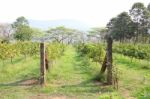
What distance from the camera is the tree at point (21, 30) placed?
69631 millimetres

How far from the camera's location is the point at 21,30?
70938 mm

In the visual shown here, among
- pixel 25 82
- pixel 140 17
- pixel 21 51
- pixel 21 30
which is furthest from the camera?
pixel 21 30

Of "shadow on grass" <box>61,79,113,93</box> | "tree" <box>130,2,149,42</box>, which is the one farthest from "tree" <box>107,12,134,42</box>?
"shadow on grass" <box>61,79,113,93</box>

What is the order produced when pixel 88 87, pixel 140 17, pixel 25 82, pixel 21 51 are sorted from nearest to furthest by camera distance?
pixel 88 87, pixel 25 82, pixel 21 51, pixel 140 17

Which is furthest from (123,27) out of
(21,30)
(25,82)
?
(25,82)

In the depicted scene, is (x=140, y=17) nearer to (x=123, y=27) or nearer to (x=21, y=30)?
(x=123, y=27)

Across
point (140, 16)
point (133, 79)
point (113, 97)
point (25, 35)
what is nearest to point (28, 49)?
point (133, 79)

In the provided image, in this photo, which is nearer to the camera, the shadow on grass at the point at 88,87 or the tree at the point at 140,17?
the shadow on grass at the point at 88,87

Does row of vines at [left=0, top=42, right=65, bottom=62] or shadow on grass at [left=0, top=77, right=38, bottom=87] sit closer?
shadow on grass at [left=0, top=77, right=38, bottom=87]

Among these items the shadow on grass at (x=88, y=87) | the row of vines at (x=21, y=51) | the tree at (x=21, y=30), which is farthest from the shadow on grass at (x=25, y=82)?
the tree at (x=21, y=30)

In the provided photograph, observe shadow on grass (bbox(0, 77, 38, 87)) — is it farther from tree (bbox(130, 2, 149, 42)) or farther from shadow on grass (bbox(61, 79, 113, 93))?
tree (bbox(130, 2, 149, 42))

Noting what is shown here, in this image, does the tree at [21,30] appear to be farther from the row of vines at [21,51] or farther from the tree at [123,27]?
the row of vines at [21,51]

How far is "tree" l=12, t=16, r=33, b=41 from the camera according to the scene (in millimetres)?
69631

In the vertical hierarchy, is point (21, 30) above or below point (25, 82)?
above
